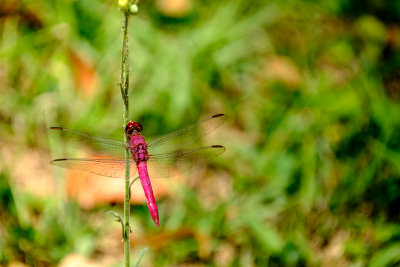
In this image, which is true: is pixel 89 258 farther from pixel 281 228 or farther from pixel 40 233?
pixel 281 228

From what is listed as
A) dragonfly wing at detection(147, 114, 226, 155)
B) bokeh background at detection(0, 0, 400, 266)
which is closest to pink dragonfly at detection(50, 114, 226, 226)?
dragonfly wing at detection(147, 114, 226, 155)

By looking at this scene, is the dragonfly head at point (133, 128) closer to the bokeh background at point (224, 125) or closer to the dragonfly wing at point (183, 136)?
the dragonfly wing at point (183, 136)

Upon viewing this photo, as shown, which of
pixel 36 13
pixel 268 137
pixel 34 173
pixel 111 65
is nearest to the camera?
pixel 34 173

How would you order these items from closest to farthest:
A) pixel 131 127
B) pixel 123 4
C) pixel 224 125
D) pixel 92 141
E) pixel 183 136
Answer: pixel 123 4, pixel 131 127, pixel 92 141, pixel 183 136, pixel 224 125

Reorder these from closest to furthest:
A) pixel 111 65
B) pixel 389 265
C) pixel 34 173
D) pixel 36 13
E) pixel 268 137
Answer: pixel 389 265, pixel 34 173, pixel 268 137, pixel 111 65, pixel 36 13

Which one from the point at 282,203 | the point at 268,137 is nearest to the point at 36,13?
the point at 268,137

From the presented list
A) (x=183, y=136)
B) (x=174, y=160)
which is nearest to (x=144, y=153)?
(x=174, y=160)

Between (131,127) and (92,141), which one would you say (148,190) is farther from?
(92,141)

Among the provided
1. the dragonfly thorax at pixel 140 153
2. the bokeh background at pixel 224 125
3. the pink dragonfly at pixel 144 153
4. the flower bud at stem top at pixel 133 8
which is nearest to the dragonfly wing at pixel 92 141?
the pink dragonfly at pixel 144 153
